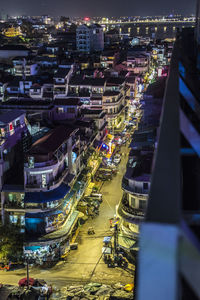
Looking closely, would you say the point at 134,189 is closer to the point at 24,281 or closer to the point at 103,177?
the point at 24,281

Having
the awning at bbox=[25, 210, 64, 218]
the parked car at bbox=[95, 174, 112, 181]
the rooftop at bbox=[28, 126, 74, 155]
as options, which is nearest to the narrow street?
the awning at bbox=[25, 210, 64, 218]

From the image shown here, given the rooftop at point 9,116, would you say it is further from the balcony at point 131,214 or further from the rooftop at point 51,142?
the balcony at point 131,214

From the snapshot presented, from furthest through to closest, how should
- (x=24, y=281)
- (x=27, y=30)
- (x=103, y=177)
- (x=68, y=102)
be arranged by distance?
(x=27, y=30)
(x=68, y=102)
(x=103, y=177)
(x=24, y=281)

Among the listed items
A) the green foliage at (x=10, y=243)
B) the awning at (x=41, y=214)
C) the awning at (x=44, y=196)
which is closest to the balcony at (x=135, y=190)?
the awning at (x=44, y=196)

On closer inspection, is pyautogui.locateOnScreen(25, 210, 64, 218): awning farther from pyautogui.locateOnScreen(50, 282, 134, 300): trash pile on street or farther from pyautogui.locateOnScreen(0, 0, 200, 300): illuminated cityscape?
pyautogui.locateOnScreen(50, 282, 134, 300): trash pile on street

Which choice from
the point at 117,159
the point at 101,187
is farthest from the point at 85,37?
the point at 101,187

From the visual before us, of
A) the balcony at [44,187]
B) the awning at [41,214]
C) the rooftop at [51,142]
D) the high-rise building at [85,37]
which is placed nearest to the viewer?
the awning at [41,214]
